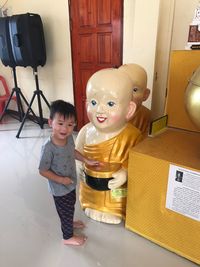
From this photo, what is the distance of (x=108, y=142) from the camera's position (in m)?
1.13

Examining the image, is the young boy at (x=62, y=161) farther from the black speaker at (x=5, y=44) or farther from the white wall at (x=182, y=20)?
the black speaker at (x=5, y=44)

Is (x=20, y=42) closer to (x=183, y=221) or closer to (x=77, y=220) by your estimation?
(x=77, y=220)

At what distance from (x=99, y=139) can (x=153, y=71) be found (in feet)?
2.56

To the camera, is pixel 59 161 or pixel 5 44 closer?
pixel 59 161

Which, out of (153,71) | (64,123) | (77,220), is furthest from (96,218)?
(153,71)

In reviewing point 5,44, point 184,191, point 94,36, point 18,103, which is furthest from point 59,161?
point 18,103

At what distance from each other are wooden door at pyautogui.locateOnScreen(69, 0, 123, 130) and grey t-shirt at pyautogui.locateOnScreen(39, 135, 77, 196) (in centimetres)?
128

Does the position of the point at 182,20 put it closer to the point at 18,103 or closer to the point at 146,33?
the point at 146,33

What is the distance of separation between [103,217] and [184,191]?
0.51 metres

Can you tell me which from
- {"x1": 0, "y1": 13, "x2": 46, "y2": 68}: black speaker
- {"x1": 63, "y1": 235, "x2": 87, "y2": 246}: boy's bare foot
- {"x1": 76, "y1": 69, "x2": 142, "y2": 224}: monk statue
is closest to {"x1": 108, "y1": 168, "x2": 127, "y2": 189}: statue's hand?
{"x1": 76, "y1": 69, "x2": 142, "y2": 224}: monk statue

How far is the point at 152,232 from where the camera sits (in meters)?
1.09

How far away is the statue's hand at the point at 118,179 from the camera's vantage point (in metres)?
1.11

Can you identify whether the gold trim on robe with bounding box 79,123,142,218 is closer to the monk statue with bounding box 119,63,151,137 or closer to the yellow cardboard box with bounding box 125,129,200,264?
the yellow cardboard box with bounding box 125,129,200,264

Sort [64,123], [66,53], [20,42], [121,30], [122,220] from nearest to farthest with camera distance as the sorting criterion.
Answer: [64,123], [122,220], [121,30], [20,42], [66,53]
